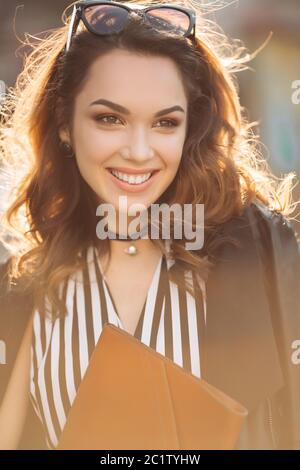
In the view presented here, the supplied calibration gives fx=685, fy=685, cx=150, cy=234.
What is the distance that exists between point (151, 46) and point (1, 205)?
51cm

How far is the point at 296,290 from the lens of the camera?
1476 mm

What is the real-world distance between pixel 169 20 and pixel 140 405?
2.63ft

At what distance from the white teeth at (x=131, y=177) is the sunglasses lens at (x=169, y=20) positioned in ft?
1.01

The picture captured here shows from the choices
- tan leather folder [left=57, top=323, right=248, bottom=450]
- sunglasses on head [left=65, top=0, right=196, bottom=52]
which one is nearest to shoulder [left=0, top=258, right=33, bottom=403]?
tan leather folder [left=57, top=323, right=248, bottom=450]

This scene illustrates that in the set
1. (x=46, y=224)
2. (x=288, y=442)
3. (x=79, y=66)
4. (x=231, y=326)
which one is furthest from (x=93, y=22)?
(x=288, y=442)

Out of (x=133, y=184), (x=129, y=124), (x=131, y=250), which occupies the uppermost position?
(x=129, y=124)

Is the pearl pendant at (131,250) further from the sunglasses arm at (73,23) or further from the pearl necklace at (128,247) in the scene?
the sunglasses arm at (73,23)

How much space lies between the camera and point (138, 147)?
56.7 inches

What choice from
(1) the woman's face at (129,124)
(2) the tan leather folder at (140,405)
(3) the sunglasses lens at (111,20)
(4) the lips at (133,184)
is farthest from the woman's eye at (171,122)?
(2) the tan leather folder at (140,405)

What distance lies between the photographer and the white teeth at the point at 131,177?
147 cm

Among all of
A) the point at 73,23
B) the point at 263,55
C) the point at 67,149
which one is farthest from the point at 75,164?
the point at 263,55

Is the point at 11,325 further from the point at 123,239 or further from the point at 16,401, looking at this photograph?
the point at 123,239

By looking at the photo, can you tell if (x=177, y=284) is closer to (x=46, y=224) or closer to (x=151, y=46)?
(x=46, y=224)

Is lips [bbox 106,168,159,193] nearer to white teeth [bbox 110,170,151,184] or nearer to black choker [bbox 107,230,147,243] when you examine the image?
white teeth [bbox 110,170,151,184]
